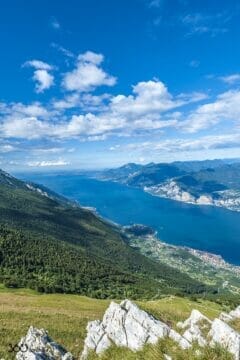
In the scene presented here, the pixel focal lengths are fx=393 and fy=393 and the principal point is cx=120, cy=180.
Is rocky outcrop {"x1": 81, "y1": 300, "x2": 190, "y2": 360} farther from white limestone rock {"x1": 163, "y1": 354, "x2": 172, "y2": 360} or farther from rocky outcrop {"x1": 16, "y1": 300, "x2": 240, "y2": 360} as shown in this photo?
white limestone rock {"x1": 163, "y1": 354, "x2": 172, "y2": 360}

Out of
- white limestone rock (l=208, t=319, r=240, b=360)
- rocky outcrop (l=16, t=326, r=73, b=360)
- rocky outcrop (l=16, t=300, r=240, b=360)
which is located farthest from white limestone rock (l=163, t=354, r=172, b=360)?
rocky outcrop (l=16, t=326, r=73, b=360)

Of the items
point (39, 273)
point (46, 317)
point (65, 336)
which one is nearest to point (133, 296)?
point (39, 273)

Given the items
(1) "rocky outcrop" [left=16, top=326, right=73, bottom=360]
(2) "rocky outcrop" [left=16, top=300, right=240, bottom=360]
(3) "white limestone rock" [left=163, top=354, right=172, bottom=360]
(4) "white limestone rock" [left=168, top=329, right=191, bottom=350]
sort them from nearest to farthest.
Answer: (3) "white limestone rock" [left=163, top=354, right=172, bottom=360] < (4) "white limestone rock" [left=168, top=329, right=191, bottom=350] < (2) "rocky outcrop" [left=16, top=300, right=240, bottom=360] < (1) "rocky outcrop" [left=16, top=326, right=73, bottom=360]

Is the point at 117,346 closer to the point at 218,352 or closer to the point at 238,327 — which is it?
the point at 218,352

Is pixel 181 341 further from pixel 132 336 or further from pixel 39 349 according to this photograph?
pixel 39 349

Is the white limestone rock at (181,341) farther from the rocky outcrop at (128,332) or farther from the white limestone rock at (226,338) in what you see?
the white limestone rock at (226,338)

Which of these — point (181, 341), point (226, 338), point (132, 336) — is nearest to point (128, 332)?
point (132, 336)

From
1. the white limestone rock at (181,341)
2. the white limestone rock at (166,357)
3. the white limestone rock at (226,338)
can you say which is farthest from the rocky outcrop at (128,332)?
the white limestone rock at (226,338)
